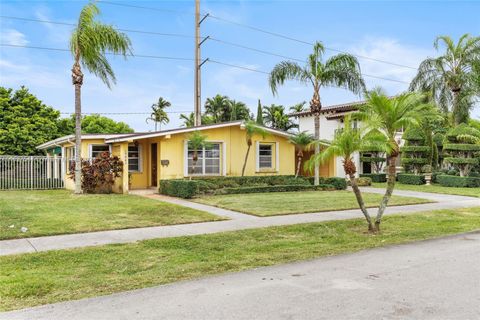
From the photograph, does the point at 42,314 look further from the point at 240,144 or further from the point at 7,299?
the point at 240,144

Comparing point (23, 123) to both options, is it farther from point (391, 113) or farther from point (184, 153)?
point (391, 113)

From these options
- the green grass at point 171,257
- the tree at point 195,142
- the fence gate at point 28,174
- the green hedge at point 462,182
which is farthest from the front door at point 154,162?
the green hedge at point 462,182

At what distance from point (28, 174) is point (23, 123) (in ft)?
44.3

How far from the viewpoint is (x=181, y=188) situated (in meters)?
16.8

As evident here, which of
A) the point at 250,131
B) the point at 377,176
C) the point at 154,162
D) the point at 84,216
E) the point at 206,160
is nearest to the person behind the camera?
the point at 84,216

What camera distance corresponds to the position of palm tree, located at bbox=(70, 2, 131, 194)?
16.9 meters

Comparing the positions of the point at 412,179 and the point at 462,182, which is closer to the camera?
the point at 462,182

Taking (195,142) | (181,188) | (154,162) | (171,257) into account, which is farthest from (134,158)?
(171,257)

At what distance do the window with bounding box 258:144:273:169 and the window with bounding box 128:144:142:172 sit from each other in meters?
6.12

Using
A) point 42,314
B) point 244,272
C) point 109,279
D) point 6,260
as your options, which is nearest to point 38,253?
point 6,260

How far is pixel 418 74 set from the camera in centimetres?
2675

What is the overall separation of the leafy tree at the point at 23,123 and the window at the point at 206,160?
1900cm

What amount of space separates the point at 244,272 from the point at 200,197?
35.7ft

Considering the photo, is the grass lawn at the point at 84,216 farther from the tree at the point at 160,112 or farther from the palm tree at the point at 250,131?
the tree at the point at 160,112
